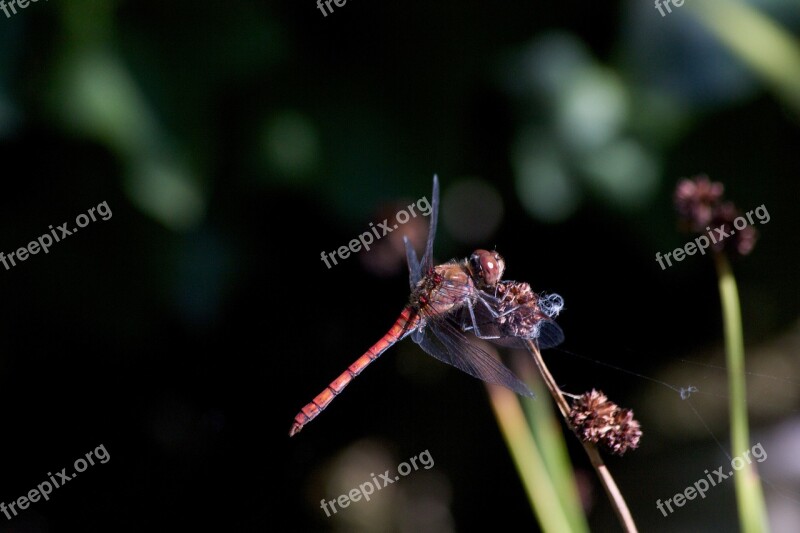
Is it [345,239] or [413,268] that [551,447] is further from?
[345,239]

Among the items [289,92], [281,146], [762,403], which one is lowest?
[762,403]

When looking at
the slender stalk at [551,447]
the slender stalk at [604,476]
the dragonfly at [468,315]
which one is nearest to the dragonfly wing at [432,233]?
the dragonfly at [468,315]

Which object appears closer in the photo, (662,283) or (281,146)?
(281,146)

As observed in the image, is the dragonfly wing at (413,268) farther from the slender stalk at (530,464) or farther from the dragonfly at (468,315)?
the slender stalk at (530,464)

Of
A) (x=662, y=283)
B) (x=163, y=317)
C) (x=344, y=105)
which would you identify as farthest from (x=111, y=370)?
(x=662, y=283)

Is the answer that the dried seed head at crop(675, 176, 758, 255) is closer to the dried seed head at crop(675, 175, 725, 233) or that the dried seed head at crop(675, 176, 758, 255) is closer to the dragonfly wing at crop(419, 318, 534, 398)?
the dried seed head at crop(675, 175, 725, 233)

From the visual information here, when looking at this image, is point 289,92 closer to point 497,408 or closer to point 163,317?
point 163,317
